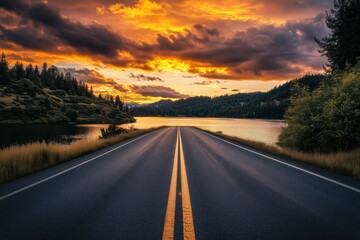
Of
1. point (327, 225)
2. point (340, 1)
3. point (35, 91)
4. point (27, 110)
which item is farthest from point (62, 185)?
point (35, 91)

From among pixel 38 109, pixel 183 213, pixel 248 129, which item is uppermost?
pixel 38 109

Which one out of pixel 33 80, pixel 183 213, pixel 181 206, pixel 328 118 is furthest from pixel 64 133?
pixel 33 80

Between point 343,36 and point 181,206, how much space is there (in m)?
23.6

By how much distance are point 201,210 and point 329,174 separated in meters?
5.91

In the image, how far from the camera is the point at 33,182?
7.43 m

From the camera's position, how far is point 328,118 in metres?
14.3

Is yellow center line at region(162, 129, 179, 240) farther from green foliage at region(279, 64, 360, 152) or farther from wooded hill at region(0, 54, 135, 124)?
wooded hill at region(0, 54, 135, 124)

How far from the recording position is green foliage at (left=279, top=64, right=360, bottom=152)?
13391 millimetres

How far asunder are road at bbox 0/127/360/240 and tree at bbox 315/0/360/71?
666 inches

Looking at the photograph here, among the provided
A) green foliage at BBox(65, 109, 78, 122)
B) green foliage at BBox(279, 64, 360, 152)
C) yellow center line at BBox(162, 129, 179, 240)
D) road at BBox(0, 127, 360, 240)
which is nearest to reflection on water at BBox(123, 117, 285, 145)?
green foliage at BBox(279, 64, 360, 152)

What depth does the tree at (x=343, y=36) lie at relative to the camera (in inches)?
813

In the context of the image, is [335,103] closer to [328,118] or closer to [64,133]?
[328,118]

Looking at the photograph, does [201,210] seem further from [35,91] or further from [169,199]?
[35,91]

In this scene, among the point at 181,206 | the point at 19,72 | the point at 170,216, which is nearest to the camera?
the point at 170,216
